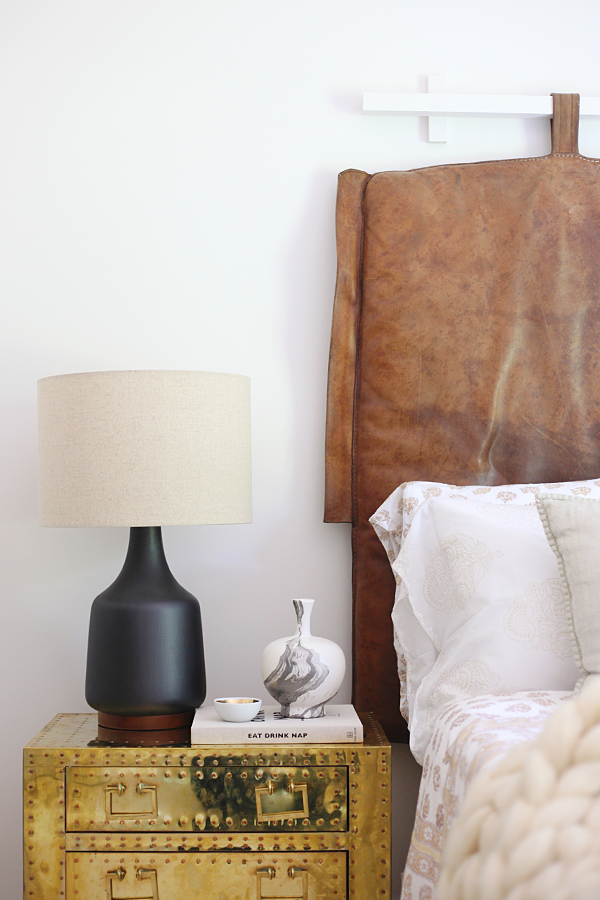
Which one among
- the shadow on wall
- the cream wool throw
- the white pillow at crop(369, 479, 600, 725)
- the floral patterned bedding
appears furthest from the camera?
the shadow on wall

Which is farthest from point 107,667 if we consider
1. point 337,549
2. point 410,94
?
point 410,94

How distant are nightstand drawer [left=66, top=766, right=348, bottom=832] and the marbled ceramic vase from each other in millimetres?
128

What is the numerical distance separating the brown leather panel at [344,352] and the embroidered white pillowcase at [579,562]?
1.93 feet

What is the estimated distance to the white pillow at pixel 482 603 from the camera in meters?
1.32

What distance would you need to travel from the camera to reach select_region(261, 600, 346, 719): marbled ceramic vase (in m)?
1.45

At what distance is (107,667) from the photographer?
4.84ft

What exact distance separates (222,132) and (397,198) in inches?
19.1

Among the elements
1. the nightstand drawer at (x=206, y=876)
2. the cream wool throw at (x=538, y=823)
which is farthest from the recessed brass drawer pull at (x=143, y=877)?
the cream wool throw at (x=538, y=823)

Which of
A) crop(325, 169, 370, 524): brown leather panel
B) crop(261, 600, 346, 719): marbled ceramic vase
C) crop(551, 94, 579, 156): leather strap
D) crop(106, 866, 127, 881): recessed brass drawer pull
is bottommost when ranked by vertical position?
crop(106, 866, 127, 881): recessed brass drawer pull

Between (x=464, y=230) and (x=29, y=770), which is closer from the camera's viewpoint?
(x=29, y=770)

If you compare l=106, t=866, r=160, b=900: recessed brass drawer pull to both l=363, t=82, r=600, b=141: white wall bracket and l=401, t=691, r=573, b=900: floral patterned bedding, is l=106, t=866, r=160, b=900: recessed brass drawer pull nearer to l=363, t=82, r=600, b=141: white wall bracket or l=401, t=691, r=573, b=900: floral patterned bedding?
l=401, t=691, r=573, b=900: floral patterned bedding

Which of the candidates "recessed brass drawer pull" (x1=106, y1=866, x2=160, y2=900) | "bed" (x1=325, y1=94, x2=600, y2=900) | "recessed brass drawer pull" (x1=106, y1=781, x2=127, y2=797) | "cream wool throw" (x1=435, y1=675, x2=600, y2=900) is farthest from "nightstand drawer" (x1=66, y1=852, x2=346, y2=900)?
"cream wool throw" (x1=435, y1=675, x2=600, y2=900)

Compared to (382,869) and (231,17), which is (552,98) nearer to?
(231,17)

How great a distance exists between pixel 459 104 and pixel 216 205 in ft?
2.17
